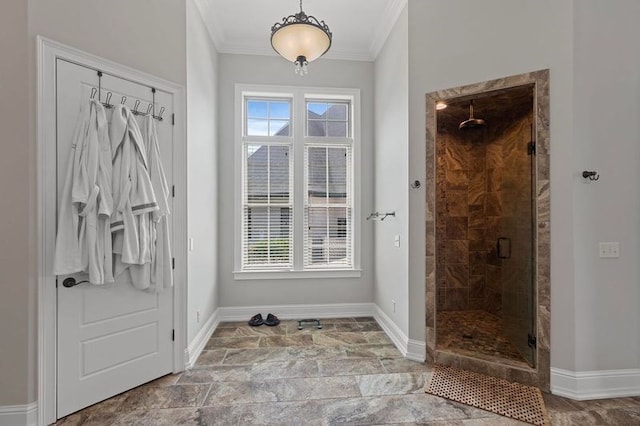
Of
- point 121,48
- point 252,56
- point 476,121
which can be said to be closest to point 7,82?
point 121,48

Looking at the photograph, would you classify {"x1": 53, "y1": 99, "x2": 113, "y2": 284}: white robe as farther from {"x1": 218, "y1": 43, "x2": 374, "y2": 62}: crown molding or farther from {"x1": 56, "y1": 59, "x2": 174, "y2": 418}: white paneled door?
{"x1": 218, "y1": 43, "x2": 374, "y2": 62}: crown molding

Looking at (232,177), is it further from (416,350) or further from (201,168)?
(416,350)

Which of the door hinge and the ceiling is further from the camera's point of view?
the ceiling

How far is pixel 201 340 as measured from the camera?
3051 mm

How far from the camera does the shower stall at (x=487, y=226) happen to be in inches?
105

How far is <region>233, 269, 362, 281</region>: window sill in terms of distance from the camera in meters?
3.85

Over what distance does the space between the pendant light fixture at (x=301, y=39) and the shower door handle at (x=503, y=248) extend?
2965 millimetres

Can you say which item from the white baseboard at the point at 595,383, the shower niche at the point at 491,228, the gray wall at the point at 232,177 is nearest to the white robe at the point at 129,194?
the gray wall at the point at 232,177

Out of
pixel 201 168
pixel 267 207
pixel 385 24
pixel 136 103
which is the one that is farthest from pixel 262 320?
pixel 385 24

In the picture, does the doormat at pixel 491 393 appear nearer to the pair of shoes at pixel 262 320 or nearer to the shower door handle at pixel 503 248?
the shower door handle at pixel 503 248

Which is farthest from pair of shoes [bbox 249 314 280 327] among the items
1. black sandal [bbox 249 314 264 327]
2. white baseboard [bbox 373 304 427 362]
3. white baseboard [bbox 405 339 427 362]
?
white baseboard [bbox 405 339 427 362]

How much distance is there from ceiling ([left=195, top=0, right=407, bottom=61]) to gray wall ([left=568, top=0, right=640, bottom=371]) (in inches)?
68.6

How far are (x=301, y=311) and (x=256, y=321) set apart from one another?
62 centimetres

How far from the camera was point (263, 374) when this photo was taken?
2.55 meters
